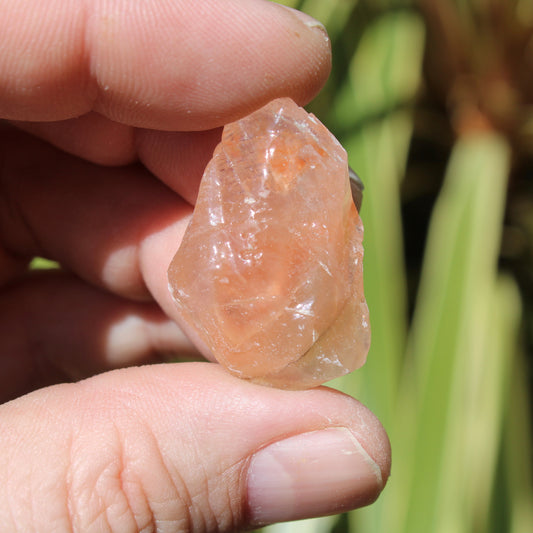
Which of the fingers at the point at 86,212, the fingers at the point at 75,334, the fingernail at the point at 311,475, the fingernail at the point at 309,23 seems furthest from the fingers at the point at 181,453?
the fingernail at the point at 309,23

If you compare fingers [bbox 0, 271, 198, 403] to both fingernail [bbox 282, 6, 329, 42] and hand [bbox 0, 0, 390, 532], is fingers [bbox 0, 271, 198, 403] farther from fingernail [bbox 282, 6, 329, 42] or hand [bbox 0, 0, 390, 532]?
fingernail [bbox 282, 6, 329, 42]

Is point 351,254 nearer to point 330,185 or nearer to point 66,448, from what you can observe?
point 330,185

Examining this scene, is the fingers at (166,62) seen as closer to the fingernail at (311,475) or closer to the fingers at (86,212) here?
the fingers at (86,212)

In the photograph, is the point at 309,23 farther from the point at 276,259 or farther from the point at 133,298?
the point at 133,298

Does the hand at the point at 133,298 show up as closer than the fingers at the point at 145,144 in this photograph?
Yes

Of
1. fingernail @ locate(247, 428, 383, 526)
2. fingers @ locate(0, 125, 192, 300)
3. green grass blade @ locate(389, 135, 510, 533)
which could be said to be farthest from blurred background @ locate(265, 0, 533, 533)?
fingers @ locate(0, 125, 192, 300)

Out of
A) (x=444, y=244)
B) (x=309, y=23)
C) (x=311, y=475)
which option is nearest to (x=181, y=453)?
(x=311, y=475)
